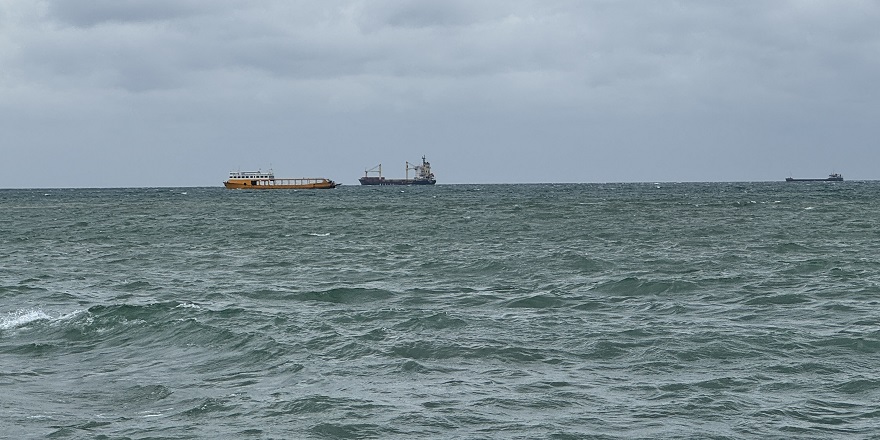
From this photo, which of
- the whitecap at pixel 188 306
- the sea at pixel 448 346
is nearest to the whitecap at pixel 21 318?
the sea at pixel 448 346

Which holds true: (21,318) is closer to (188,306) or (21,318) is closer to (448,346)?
(188,306)

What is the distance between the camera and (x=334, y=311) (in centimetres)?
2584

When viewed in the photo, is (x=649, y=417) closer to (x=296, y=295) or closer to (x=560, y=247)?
(x=296, y=295)

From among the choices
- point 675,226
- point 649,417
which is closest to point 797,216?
point 675,226

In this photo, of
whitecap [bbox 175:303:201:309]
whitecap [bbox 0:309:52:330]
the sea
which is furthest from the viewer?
whitecap [bbox 175:303:201:309]

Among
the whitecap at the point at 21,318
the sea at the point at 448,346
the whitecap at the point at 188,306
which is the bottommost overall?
the sea at the point at 448,346

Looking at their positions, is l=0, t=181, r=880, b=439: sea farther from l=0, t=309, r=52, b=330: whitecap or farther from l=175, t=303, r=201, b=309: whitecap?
l=175, t=303, r=201, b=309: whitecap

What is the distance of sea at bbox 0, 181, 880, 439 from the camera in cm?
1460

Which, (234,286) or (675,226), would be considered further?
(675,226)

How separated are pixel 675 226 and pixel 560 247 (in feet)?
64.9

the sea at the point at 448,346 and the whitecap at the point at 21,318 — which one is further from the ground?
the whitecap at the point at 21,318

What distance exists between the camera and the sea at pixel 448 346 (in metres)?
14.6

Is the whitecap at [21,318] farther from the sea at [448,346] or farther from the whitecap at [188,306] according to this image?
the whitecap at [188,306]

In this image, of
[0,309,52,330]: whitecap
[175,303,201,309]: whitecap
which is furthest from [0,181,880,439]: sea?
[175,303,201,309]: whitecap
